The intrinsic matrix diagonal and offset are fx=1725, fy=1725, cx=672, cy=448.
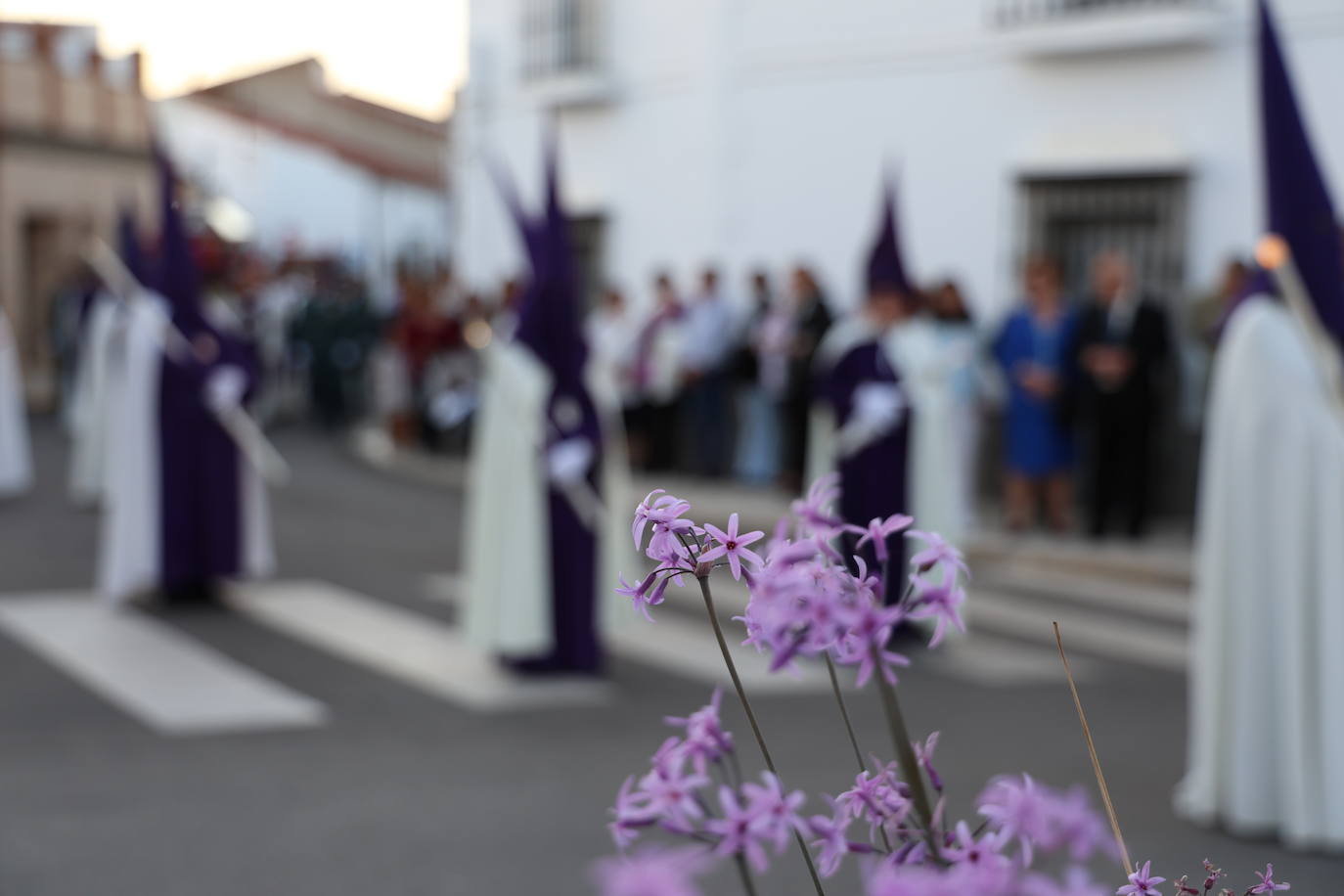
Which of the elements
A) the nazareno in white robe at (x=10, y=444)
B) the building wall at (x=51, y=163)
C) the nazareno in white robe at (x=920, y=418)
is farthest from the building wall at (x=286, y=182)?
the nazareno in white robe at (x=920, y=418)

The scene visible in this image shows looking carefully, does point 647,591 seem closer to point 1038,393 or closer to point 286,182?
point 1038,393

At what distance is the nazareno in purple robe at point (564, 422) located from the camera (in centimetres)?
711

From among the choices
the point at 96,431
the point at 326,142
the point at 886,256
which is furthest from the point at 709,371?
the point at 326,142

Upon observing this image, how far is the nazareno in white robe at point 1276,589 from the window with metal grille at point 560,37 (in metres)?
12.9

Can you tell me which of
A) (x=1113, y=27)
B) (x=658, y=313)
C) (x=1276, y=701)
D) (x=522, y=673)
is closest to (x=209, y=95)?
(x=658, y=313)

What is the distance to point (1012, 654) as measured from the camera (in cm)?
782

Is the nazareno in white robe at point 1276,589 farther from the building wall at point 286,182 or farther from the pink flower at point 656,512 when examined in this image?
the building wall at point 286,182

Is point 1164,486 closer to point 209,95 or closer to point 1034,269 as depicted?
point 1034,269

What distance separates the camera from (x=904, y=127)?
551 inches

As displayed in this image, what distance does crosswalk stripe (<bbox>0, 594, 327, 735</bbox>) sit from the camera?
639 cm

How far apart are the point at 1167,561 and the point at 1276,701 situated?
17.8 feet

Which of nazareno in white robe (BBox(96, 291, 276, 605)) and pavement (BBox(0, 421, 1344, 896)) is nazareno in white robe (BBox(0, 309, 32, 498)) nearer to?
pavement (BBox(0, 421, 1344, 896))

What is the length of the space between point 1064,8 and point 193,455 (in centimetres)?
729

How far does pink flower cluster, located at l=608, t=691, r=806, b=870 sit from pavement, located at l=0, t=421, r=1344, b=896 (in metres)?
2.64
